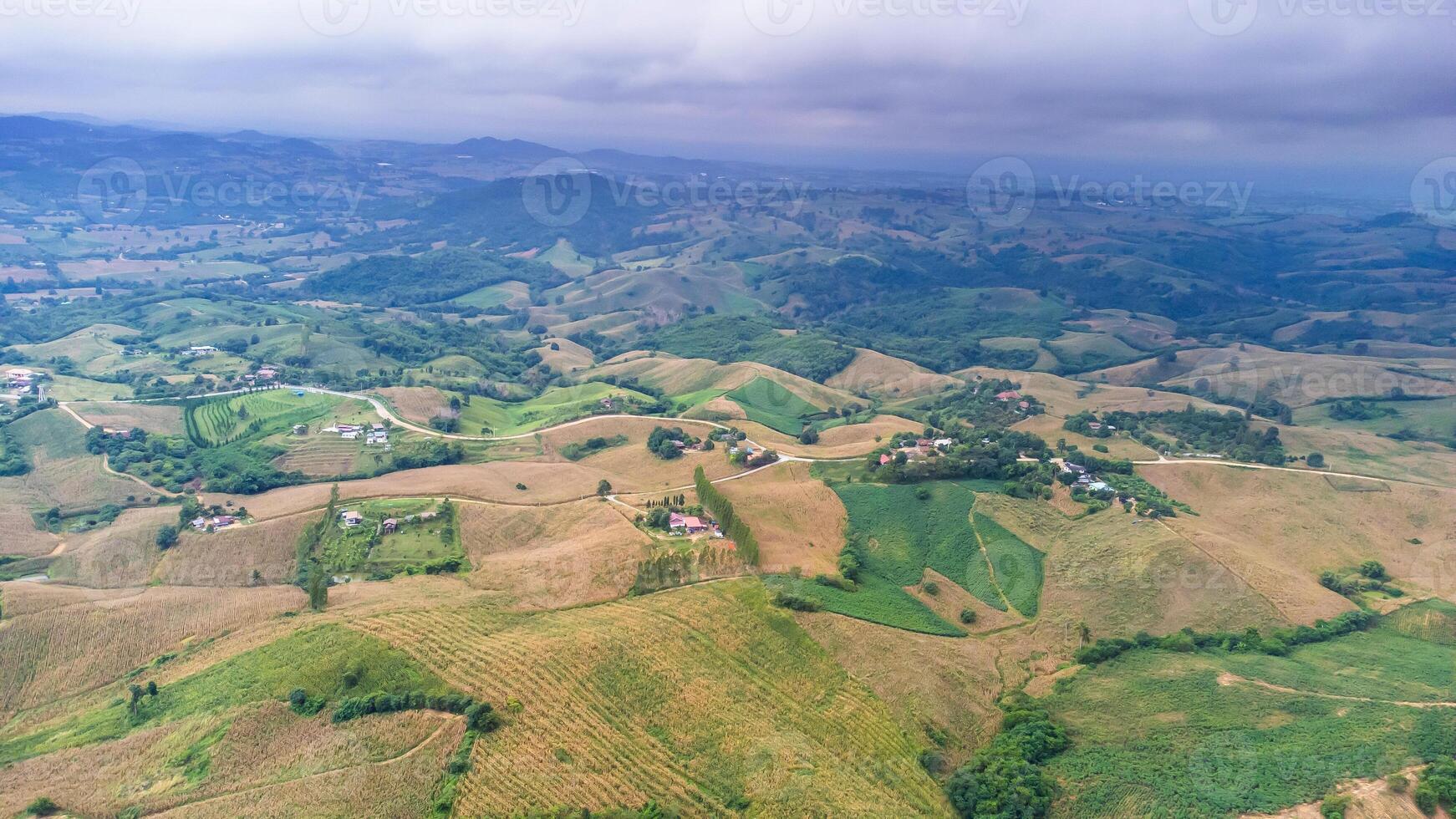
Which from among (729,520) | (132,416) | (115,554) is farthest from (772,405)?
(132,416)

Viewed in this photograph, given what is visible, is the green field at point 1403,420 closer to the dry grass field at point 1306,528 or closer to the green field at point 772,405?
the dry grass field at point 1306,528

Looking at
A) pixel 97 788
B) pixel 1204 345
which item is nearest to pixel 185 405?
pixel 97 788

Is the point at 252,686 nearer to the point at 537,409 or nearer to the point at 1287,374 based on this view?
the point at 537,409

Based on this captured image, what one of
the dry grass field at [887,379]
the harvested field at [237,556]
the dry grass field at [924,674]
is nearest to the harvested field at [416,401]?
the harvested field at [237,556]

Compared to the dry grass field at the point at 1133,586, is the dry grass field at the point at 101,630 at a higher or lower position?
lower

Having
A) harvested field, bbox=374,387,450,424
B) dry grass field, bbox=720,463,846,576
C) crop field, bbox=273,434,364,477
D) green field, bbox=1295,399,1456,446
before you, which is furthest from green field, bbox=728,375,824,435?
green field, bbox=1295,399,1456,446
